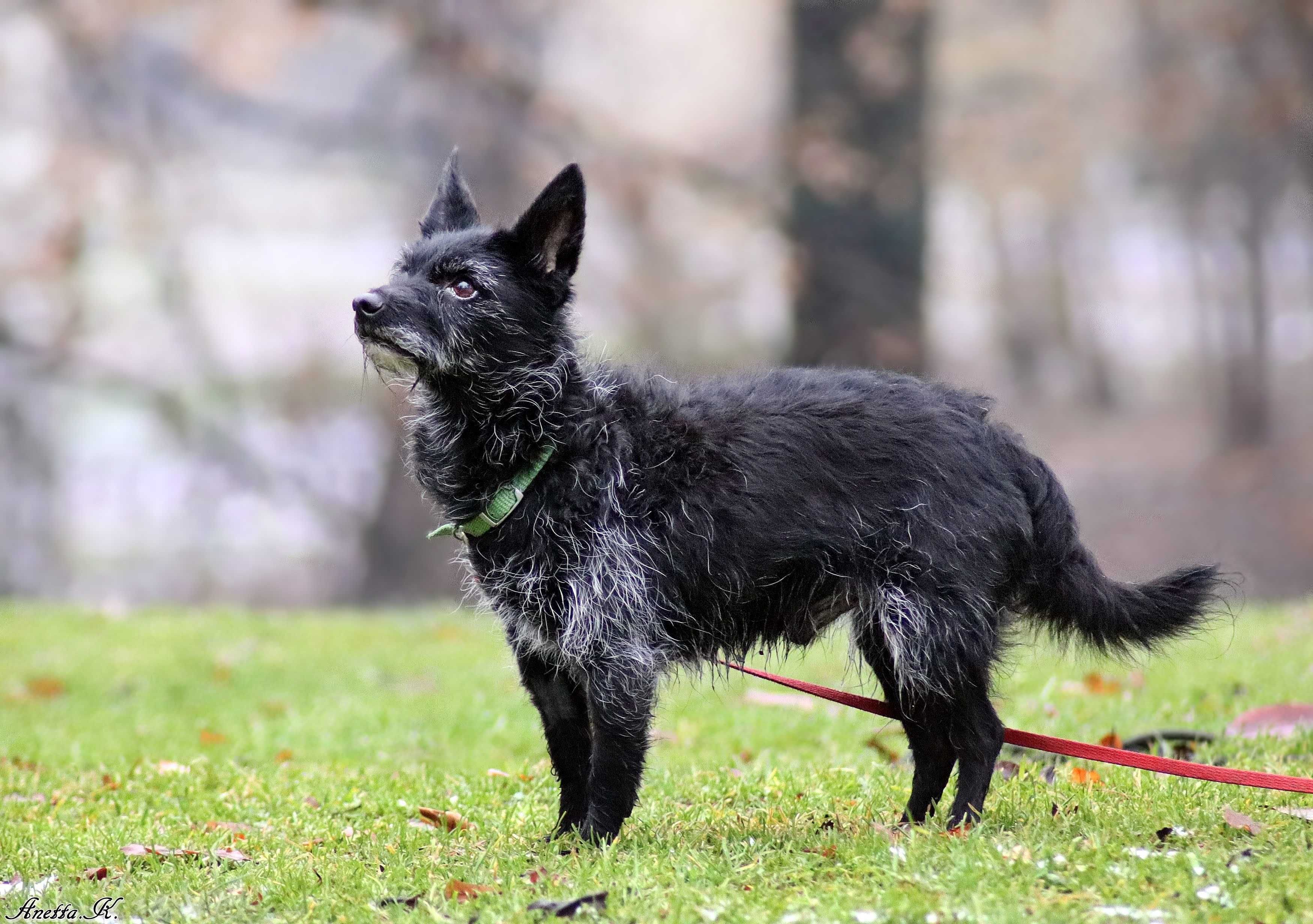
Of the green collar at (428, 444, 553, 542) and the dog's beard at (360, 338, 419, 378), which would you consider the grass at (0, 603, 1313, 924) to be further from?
the dog's beard at (360, 338, 419, 378)

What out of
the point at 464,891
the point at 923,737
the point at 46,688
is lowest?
the point at 46,688

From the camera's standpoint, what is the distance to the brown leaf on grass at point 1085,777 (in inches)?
187

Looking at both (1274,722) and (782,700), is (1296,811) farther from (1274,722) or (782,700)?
(782,700)

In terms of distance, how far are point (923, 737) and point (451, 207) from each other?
251 cm

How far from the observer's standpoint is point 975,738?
4.35m

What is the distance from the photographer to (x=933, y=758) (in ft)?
14.6

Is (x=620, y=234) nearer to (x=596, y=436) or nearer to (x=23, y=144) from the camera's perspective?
(x=23, y=144)

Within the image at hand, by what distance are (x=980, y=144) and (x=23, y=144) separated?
40.2ft

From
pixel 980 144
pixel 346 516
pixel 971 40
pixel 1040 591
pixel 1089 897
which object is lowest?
pixel 346 516

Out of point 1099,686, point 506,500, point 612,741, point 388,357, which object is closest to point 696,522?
point 506,500

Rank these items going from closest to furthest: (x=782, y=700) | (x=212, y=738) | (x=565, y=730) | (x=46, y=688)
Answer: (x=565, y=730) < (x=212, y=738) < (x=782, y=700) < (x=46, y=688)

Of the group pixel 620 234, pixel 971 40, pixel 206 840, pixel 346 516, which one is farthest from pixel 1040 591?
pixel 971 40

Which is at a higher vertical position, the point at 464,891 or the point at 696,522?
the point at 696,522

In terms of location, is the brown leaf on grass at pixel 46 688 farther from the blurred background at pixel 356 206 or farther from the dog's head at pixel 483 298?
the blurred background at pixel 356 206
